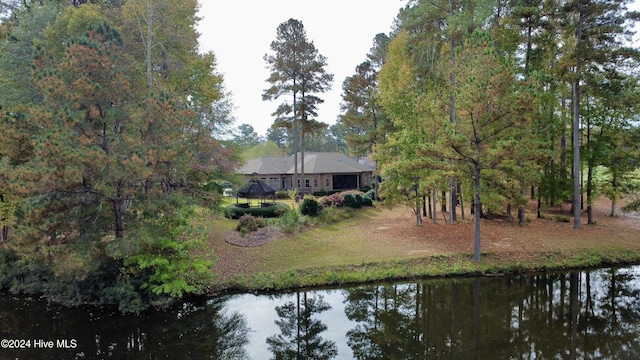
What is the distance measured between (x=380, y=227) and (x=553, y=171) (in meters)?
11.7

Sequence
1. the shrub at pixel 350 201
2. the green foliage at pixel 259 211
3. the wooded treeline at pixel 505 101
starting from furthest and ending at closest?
the shrub at pixel 350 201 → the green foliage at pixel 259 211 → the wooded treeline at pixel 505 101

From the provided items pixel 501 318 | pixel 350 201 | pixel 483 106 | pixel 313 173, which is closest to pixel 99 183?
pixel 501 318

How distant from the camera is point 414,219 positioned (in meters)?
23.2

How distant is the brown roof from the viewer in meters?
36.0

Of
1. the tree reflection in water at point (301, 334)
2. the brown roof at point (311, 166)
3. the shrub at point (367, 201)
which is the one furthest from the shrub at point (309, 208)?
the brown roof at point (311, 166)

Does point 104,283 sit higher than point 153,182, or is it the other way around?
point 153,182

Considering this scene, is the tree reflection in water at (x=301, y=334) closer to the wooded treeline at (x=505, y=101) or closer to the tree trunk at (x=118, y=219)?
the tree trunk at (x=118, y=219)

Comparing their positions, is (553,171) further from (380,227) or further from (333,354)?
(333,354)

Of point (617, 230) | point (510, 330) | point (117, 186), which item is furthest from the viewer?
point (617, 230)

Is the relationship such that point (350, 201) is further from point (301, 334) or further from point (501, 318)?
point (301, 334)

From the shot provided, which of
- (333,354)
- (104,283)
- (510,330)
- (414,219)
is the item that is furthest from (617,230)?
(104,283)

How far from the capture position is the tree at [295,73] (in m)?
27.1

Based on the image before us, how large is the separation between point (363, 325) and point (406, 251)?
6.70 meters

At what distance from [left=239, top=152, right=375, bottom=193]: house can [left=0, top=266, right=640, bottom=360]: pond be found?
2282 centimetres
